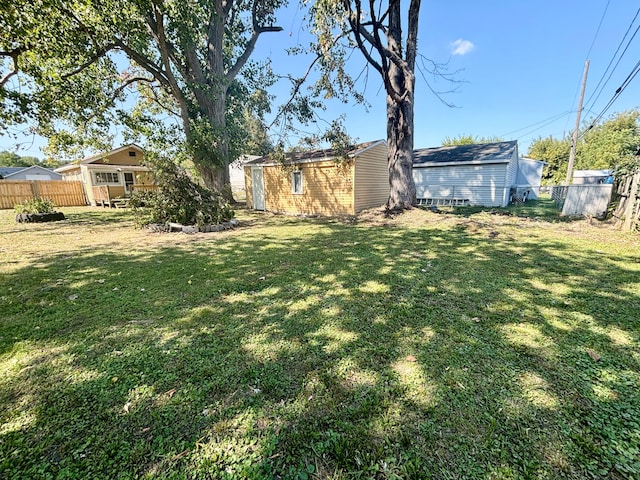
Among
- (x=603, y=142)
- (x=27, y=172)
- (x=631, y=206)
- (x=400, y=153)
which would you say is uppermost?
(x=27, y=172)

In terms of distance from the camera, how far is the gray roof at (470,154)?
1381 centimetres

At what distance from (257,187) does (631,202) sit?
44.4ft

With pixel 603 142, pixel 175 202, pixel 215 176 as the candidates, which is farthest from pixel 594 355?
pixel 603 142

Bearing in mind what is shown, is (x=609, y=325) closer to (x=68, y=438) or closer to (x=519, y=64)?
(x=68, y=438)

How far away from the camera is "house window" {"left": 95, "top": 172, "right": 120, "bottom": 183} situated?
694 inches

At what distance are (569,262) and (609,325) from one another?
2.43 meters

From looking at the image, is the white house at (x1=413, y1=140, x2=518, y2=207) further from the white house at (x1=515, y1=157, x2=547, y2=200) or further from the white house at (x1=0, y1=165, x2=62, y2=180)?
the white house at (x1=0, y1=165, x2=62, y2=180)

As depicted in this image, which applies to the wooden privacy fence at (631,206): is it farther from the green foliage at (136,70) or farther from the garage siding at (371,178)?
the green foliage at (136,70)

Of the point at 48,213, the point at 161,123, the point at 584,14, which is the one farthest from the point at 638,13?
the point at 48,213

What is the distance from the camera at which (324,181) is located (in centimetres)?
1180

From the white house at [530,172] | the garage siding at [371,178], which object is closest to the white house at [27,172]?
the garage siding at [371,178]

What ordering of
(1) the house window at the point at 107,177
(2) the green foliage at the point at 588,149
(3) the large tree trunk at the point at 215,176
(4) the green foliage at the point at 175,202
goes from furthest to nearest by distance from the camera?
1. (2) the green foliage at the point at 588,149
2. (1) the house window at the point at 107,177
3. (3) the large tree trunk at the point at 215,176
4. (4) the green foliage at the point at 175,202

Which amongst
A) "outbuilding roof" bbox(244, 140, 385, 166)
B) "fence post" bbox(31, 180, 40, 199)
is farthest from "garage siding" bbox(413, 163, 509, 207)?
"fence post" bbox(31, 180, 40, 199)

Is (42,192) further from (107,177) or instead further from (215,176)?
(215,176)
